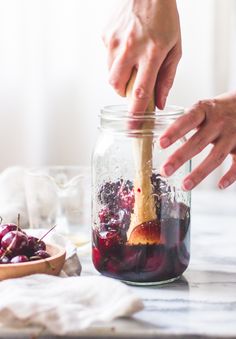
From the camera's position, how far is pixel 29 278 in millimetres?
1085

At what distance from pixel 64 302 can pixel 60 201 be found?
1.79 ft

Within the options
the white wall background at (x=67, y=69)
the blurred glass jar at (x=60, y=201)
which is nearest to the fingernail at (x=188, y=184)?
the blurred glass jar at (x=60, y=201)

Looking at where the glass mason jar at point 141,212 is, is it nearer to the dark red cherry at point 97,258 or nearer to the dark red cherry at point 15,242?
the dark red cherry at point 97,258

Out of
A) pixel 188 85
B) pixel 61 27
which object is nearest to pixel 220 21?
pixel 188 85

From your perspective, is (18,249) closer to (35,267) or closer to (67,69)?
(35,267)

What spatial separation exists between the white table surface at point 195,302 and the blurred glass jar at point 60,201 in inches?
6.9

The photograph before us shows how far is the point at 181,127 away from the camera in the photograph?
1101mm

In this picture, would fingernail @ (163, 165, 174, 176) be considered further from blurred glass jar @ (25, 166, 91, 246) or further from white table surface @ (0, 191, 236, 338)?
blurred glass jar @ (25, 166, 91, 246)

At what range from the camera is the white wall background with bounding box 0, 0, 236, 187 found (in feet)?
8.42

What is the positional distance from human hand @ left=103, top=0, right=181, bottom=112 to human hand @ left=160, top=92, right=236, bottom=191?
0.23ft

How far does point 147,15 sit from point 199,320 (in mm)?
474

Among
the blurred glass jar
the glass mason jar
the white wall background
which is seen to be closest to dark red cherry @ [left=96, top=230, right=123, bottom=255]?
the glass mason jar

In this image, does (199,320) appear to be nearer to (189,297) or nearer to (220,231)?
(189,297)

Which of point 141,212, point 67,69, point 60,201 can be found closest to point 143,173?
point 141,212
